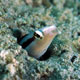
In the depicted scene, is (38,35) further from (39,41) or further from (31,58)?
(31,58)

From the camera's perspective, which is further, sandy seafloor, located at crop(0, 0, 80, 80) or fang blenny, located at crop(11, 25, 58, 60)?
fang blenny, located at crop(11, 25, 58, 60)

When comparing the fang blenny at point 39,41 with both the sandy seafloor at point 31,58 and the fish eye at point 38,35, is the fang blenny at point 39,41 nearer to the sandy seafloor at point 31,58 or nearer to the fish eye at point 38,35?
the fish eye at point 38,35

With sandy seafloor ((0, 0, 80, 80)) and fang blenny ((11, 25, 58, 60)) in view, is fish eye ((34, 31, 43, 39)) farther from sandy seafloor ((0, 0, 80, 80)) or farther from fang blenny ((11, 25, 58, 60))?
sandy seafloor ((0, 0, 80, 80))

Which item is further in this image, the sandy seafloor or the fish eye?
the fish eye

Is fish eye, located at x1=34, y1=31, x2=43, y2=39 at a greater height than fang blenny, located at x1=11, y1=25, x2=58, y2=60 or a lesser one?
greater

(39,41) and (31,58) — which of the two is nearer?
(31,58)

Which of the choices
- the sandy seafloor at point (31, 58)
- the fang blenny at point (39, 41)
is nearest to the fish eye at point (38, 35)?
the fang blenny at point (39, 41)

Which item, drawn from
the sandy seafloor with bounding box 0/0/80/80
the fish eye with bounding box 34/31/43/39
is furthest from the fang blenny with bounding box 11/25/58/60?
the sandy seafloor with bounding box 0/0/80/80

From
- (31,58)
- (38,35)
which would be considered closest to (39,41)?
(38,35)
